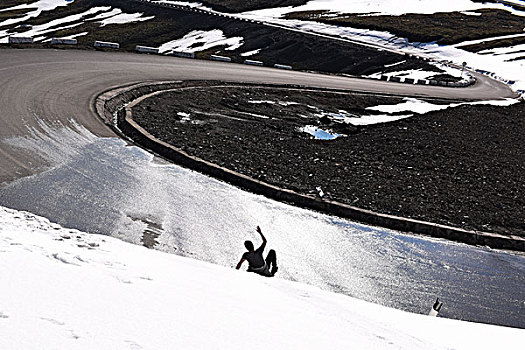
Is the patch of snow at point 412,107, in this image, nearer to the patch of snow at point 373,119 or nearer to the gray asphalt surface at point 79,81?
the patch of snow at point 373,119

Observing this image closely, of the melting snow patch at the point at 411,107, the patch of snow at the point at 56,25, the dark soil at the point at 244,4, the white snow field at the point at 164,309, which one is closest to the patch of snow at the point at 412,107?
the melting snow patch at the point at 411,107

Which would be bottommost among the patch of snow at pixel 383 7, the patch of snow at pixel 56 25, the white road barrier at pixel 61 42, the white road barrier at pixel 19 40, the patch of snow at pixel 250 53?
the patch of snow at pixel 250 53

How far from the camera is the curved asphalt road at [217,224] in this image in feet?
31.0

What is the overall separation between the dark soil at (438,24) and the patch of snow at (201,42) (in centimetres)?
2120

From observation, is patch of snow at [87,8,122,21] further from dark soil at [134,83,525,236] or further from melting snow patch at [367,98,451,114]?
dark soil at [134,83,525,236]

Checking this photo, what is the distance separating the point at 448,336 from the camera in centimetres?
709

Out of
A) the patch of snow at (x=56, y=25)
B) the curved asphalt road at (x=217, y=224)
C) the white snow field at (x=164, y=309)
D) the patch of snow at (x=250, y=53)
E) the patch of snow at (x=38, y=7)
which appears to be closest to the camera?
the white snow field at (x=164, y=309)

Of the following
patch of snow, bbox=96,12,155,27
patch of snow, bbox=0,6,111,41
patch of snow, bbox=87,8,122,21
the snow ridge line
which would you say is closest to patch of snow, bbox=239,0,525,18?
patch of snow, bbox=96,12,155,27

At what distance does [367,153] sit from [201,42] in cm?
6531

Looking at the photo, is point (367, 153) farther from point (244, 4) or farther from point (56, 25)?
point (244, 4)

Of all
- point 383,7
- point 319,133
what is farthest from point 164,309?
point 383,7

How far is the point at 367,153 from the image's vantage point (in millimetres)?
16891

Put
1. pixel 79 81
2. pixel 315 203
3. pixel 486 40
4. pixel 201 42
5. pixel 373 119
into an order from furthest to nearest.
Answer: pixel 201 42
pixel 486 40
pixel 373 119
pixel 79 81
pixel 315 203

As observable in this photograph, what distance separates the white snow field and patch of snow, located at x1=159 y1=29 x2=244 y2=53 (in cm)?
6706
